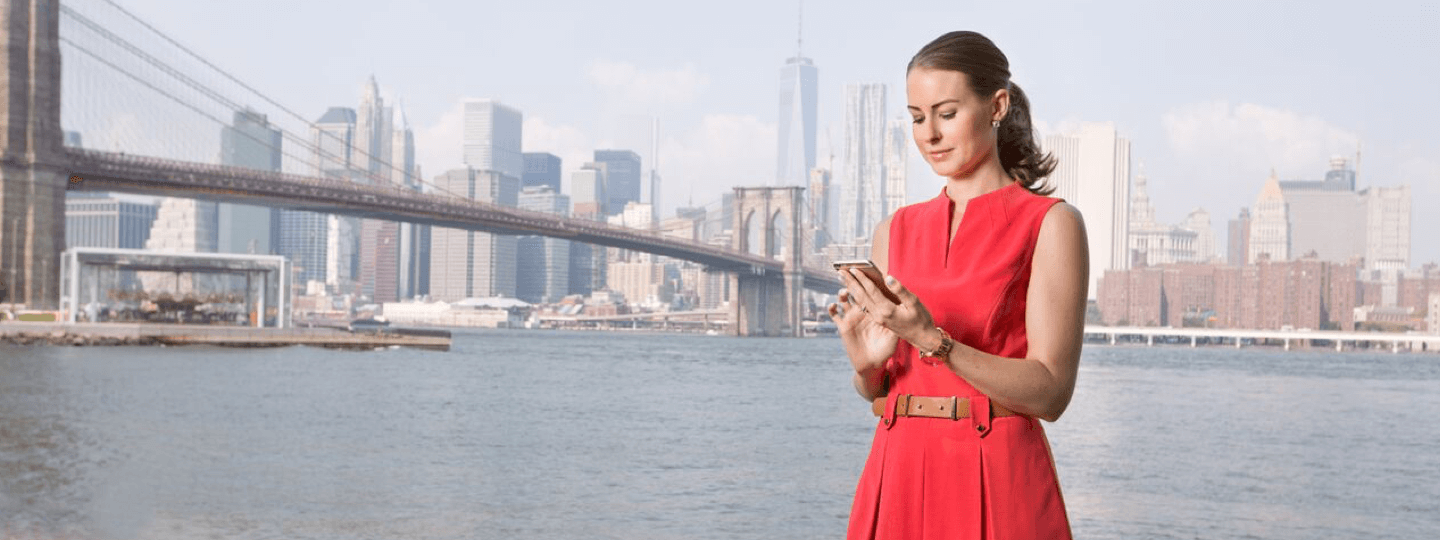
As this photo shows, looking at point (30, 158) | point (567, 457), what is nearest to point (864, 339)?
point (567, 457)

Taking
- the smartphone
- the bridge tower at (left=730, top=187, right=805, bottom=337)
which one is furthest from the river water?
the bridge tower at (left=730, top=187, right=805, bottom=337)

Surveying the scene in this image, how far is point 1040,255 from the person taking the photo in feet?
6.64

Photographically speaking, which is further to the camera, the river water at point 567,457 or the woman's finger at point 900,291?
the river water at point 567,457

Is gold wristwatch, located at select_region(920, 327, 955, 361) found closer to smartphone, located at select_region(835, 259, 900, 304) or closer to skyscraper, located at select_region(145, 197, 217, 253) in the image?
smartphone, located at select_region(835, 259, 900, 304)

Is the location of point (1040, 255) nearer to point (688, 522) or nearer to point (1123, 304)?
point (688, 522)

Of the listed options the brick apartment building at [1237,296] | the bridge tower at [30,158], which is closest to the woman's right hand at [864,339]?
the bridge tower at [30,158]

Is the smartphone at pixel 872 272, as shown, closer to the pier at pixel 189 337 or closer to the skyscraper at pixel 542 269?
the pier at pixel 189 337

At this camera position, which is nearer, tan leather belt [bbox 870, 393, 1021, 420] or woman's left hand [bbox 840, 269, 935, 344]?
woman's left hand [bbox 840, 269, 935, 344]

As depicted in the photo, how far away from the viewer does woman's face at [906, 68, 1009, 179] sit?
2.08 metres

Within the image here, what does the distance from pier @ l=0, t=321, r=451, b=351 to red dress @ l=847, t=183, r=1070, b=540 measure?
2078 inches

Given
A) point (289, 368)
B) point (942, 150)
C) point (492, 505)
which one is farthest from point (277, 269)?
point (942, 150)

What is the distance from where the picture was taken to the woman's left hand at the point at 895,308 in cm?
189

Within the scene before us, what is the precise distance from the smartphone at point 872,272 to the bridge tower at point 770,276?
267 feet

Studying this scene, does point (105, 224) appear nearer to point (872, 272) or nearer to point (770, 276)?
point (770, 276)
